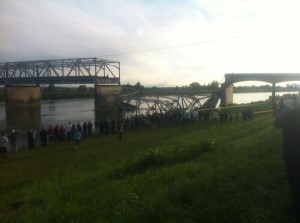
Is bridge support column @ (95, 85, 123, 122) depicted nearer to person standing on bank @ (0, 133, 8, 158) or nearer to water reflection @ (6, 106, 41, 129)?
water reflection @ (6, 106, 41, 129)

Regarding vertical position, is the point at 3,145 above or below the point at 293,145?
below

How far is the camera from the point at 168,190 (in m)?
7.98

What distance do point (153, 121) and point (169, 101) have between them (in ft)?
96.7

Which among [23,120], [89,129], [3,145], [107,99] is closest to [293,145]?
[3,145]

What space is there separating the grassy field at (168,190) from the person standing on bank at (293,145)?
1.04 meters

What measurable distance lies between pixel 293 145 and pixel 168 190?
3302 millimetres

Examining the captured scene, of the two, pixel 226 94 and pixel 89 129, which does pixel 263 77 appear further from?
pixel 89 129

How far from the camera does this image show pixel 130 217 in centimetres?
666

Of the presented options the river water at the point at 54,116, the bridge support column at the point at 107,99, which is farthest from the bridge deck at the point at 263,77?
the bridge support column at the point at 107,99

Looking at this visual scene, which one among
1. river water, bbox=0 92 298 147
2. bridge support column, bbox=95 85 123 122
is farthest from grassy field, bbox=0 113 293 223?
bridge support column, bbox=95 85 123 122

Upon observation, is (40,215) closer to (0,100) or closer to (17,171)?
(17,171)

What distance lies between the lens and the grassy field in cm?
677

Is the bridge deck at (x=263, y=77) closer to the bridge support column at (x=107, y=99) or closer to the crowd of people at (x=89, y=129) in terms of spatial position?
the bridge support column at (x=107, y=99)

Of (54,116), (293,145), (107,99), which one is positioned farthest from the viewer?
(107,99)
